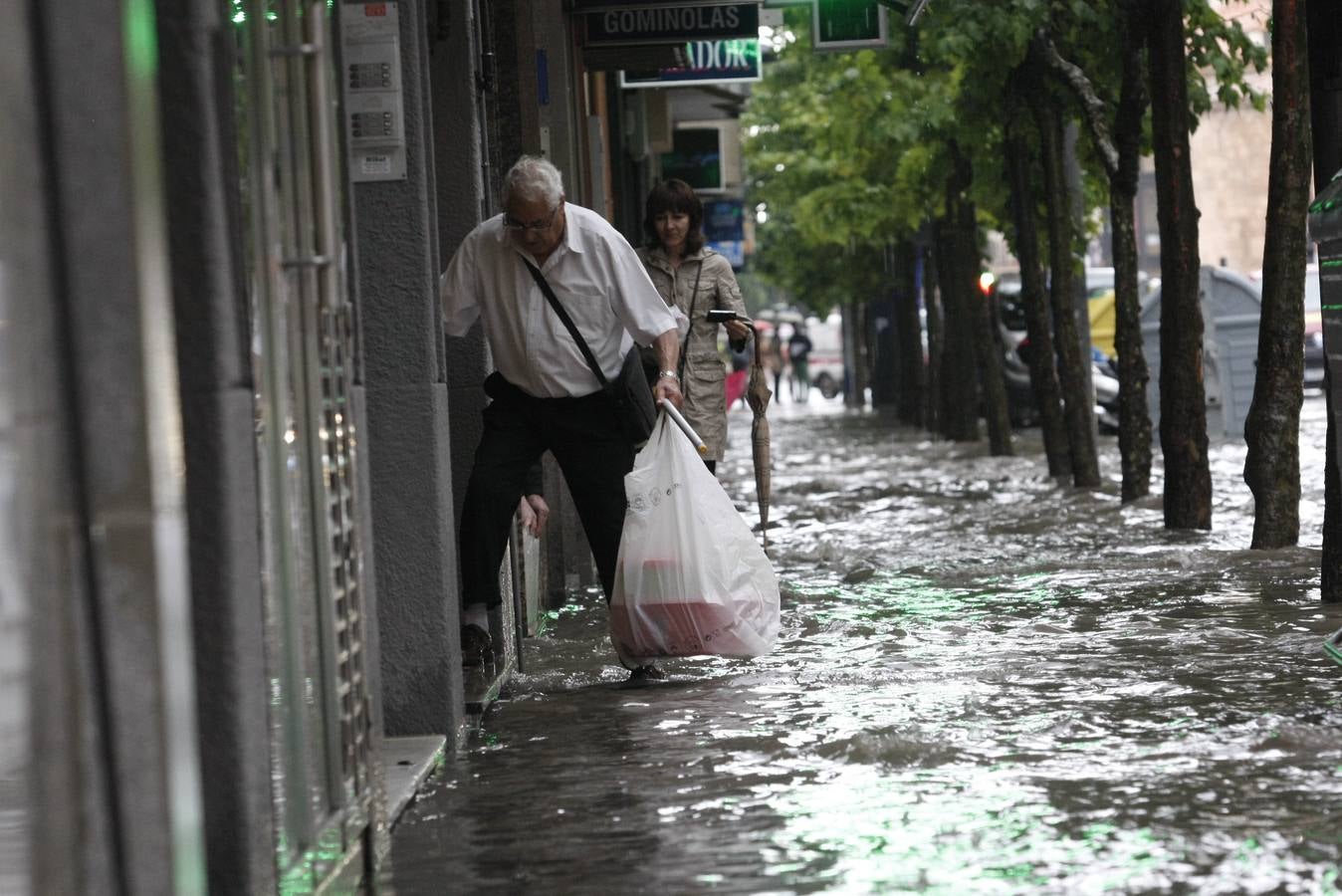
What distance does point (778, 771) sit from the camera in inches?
251

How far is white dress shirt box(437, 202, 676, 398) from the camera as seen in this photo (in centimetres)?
791

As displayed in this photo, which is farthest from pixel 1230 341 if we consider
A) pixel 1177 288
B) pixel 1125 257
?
pixel 1177 288

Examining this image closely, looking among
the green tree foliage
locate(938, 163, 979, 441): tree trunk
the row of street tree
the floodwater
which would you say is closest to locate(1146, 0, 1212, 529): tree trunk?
the row of street tree

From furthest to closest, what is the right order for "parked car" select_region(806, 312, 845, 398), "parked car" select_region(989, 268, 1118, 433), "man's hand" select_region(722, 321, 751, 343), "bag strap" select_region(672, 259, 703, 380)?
"parked car" select_region(806, 312, 845, 398)
"parked car" select_region(989, 268, 1118, 433)
"bag strap" select_region(672, 259, 703, 380)
"man's hand" select_region(722, 321, 751, 343)

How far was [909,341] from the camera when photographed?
35.7 metres

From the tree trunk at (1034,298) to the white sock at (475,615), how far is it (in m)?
11.8

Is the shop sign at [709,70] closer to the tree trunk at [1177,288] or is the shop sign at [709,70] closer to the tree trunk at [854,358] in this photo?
the tree trunk at [1177,288]

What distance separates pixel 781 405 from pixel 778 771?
49460 mm

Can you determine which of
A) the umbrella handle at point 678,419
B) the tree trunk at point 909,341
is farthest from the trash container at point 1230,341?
the umbrella handle at point 678,419

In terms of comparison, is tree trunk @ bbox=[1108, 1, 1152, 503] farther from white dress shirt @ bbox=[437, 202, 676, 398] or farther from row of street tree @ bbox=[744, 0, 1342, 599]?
white dress shirt @ bbox=[437, 202, 676, 398]

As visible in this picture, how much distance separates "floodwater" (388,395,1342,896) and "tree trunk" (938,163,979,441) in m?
13.4

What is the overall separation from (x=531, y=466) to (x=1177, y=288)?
22.1ft

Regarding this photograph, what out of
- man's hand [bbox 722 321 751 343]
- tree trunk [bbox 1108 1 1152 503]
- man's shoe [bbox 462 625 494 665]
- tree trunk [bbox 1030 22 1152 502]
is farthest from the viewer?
tree trunk [bbox 1030 22 1152 502]

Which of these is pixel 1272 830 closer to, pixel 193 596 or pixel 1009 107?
pixel 193 596
